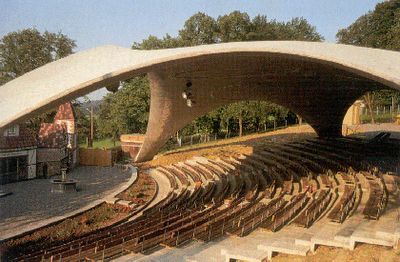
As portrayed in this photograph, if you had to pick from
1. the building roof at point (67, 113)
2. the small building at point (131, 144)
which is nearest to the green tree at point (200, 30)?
the small building at point (131, 144)

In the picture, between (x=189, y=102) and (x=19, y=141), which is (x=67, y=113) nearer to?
(x=19, y=141)

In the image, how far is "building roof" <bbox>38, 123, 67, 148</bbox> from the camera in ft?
76.4

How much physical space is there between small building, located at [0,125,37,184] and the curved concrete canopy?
6.88m

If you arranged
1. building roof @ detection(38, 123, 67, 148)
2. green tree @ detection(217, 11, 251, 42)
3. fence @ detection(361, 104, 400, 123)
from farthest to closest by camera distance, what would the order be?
green tree @ detection(217, 11, 251, 42) < fence @ detection(361, 104, 400, 123) < building roof @ detection(38, 123, 67, 148)

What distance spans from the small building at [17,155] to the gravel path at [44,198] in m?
0.65

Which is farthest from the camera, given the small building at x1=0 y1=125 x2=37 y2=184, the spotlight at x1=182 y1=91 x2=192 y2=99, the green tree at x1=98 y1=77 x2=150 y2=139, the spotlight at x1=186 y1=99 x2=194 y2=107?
the green tree at x1=98 y1=77 x2=150 y2=139

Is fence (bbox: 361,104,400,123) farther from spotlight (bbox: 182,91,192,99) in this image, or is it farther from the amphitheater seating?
spotlight (bbox: 182,91,192,99)

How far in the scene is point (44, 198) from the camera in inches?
609

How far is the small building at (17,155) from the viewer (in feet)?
63.0

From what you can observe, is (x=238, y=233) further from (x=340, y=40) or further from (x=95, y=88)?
(x=340, y=40)

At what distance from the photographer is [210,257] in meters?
7.70

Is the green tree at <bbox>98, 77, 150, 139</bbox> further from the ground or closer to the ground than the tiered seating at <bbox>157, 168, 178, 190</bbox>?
further from the ground

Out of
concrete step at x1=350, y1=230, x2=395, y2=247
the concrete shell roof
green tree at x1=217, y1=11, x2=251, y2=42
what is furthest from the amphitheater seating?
green tree at x1=217, y1=11, x2=251, y2=42

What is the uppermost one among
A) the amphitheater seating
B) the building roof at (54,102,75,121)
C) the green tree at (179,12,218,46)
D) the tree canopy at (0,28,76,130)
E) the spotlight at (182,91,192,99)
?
the green tree at (179,12,218,46)
